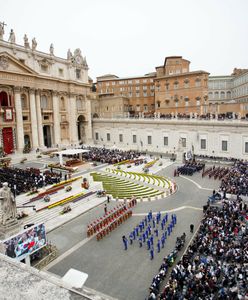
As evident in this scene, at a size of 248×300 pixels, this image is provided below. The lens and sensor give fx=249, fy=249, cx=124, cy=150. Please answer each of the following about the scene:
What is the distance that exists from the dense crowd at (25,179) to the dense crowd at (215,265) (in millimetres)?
18125

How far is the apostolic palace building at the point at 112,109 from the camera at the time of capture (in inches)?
1663

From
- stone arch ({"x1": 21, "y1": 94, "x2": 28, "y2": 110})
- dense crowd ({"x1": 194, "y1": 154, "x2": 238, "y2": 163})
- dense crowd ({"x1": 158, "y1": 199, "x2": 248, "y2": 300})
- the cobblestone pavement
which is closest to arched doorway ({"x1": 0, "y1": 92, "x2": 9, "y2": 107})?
stone arch ({"x1": 21, "y1": 94, "x2": 28, "y2": 110})

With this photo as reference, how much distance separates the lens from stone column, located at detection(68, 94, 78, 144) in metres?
55.2

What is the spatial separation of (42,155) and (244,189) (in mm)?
34393

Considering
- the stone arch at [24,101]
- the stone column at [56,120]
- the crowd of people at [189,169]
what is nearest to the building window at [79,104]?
the stone column at [56,120]

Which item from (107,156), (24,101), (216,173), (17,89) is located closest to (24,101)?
(24,101)

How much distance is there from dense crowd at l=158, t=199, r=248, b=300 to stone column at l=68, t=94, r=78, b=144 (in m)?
42.7

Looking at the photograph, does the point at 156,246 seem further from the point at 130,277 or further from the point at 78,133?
the point at 78,133

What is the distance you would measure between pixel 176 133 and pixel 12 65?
1228 inches

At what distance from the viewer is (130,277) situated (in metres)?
13.2

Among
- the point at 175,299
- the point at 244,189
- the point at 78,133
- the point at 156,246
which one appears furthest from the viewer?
the point at 78,133

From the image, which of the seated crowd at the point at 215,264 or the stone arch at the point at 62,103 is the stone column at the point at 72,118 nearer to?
the stone arch at the point at 62,103

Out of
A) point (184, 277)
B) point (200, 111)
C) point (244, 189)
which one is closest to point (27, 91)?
Result: point (200, 111)

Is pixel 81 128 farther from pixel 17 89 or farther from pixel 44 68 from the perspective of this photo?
pixel 17 89
